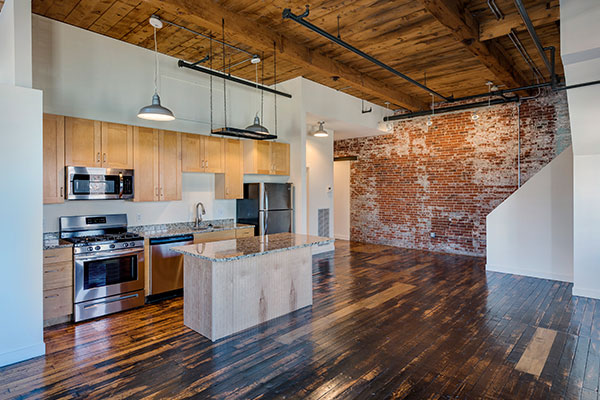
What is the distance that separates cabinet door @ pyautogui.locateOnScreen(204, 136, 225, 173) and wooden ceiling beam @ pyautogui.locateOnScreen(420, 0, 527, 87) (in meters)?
3.57

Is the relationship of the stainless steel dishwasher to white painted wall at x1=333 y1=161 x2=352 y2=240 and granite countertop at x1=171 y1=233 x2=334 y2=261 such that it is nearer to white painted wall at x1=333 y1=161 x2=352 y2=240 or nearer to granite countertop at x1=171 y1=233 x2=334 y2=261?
granite countertop at x1=171 y1=233 x2=334 y2=261

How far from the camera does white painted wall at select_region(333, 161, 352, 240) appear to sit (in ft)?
32.8

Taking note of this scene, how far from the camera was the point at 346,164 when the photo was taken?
10.0m

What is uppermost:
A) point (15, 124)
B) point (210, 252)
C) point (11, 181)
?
point (15, 124)

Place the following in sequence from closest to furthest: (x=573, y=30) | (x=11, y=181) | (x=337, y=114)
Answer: (x=11, y=181) < (x=573, y=30) < (x=337, y=114)

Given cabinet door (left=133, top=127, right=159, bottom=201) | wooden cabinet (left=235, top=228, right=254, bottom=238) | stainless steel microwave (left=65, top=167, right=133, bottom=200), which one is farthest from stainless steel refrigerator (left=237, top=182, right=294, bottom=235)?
stainless steel microwave (left=65, top=167, right=133, bottom=200)

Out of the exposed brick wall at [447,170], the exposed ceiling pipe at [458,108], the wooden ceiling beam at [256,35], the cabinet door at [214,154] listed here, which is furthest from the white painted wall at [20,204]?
the exposed brick wall at [447,170]

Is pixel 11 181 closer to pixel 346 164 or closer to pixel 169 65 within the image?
pixel 169 65

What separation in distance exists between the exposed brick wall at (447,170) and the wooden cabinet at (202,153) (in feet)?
16.4

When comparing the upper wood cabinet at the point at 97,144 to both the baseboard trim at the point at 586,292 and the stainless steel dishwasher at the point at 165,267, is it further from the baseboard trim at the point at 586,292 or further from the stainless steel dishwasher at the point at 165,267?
the baseboard trim at the point at 586,292

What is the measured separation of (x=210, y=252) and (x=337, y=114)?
491 cm

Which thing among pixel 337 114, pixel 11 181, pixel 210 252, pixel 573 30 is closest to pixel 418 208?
pixel 337 114

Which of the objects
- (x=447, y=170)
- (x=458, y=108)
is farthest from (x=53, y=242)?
(x=447, y=170)

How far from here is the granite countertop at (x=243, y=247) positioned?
130 inches
